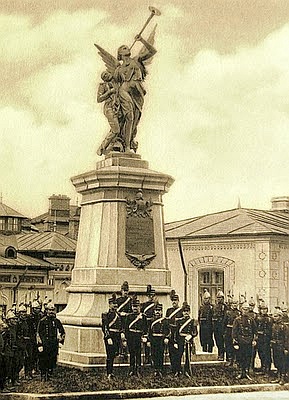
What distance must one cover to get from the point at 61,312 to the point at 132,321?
915mm

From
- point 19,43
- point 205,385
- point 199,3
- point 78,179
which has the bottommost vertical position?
point 205,385

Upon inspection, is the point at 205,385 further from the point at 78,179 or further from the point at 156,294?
the point at 78,179

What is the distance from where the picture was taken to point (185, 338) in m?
7.84

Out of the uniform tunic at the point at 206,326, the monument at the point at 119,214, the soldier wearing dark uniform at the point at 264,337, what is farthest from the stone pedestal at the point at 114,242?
the soldier wearing dark uniform at the point at 264,337

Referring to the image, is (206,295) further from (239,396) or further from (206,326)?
(239,396)

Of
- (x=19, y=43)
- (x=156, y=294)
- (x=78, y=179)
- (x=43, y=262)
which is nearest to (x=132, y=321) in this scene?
(x=156, y=294)

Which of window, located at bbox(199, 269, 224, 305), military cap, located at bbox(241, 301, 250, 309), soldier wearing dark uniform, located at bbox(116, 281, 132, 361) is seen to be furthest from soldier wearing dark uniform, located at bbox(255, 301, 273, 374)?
soldier wearing dark uniform, located at bbox(116, 281, 132, 361)

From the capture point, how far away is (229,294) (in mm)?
9078

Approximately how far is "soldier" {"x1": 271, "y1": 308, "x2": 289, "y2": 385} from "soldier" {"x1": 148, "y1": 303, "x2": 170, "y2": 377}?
1.27 m

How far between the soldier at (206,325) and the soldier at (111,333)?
1282 mm

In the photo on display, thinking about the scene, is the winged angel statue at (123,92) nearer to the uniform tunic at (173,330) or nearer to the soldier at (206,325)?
the uniform tunic at (173,330)

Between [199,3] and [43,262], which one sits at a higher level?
A: [199,3]

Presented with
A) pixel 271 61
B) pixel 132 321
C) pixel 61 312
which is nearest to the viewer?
pixel 132 321

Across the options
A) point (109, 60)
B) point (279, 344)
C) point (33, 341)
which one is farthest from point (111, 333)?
point (109, 60)
